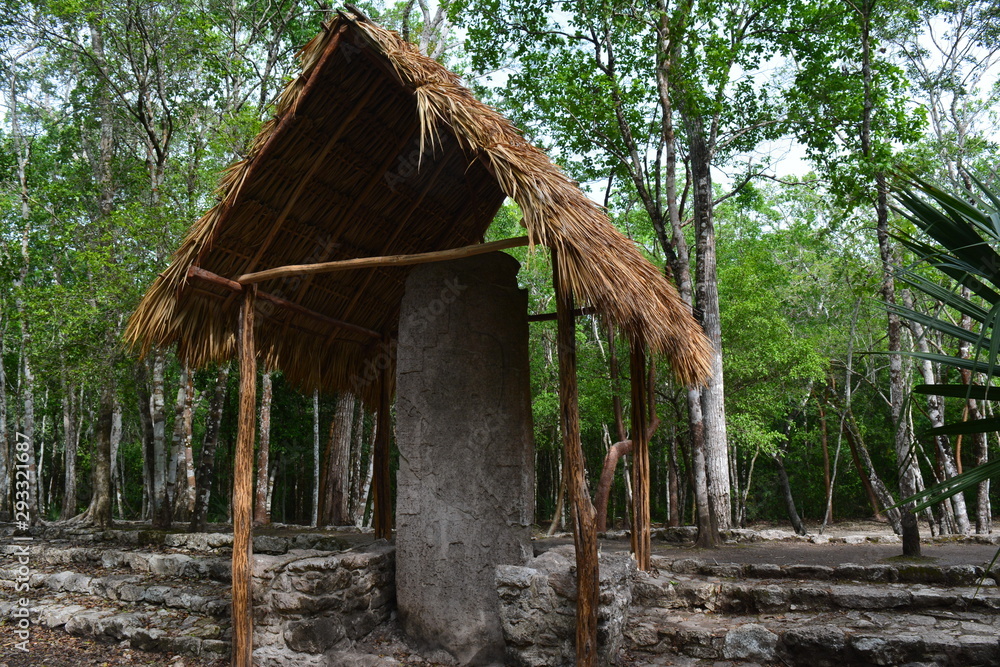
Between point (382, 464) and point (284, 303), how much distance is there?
1.88 m

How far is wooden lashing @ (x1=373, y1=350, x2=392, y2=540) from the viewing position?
5.96 m

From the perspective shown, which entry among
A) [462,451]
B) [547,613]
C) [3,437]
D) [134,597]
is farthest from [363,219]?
[3,437]

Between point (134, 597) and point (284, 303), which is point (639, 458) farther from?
point (134, 597)

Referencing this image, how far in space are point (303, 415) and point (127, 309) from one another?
10.4 meters

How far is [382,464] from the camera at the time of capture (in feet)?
19.9

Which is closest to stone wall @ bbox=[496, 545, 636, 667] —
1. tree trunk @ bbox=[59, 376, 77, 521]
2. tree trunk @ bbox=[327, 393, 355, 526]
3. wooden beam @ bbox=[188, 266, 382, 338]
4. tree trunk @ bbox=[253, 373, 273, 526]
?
wooden beam @ bbox=[188, 266, 382, 338]

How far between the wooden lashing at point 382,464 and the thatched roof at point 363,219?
0.23 meters

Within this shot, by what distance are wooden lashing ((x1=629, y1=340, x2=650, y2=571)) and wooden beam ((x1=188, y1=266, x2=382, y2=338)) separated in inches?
101

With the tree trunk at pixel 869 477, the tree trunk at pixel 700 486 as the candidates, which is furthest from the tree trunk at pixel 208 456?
the tree trunk at pixel 869 477

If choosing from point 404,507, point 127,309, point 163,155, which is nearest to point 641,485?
point 404,507

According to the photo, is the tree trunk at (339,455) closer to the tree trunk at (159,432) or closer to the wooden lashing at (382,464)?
the tree trunk at (159,432)

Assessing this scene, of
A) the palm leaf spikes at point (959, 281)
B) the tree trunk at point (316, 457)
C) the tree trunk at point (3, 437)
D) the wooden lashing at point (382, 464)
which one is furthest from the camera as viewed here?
the tree trunk at point (316, 457)

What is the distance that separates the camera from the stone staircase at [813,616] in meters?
4.00

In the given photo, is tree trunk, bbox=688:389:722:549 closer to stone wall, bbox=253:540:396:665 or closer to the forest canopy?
the forest canopy
